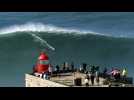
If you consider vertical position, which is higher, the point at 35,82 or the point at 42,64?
the point at 42,64

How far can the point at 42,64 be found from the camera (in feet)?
37.1

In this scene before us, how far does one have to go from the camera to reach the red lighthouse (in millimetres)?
10905

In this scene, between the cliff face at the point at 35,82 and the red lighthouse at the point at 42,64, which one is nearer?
the cliff face at the point at 35,82

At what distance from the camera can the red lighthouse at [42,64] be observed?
35.8ft

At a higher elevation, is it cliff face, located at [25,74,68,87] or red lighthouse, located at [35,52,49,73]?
red lighthouse, located at [35,52,49,73]

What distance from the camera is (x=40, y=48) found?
10.6m

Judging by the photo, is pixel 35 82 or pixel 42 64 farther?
pixel 42 64

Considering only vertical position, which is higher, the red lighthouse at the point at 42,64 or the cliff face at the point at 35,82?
the red lighthouse at the point at 42,64

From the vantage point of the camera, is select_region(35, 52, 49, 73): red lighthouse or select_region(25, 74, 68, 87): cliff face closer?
select_region(25, 74, 68, 87): cliff face
